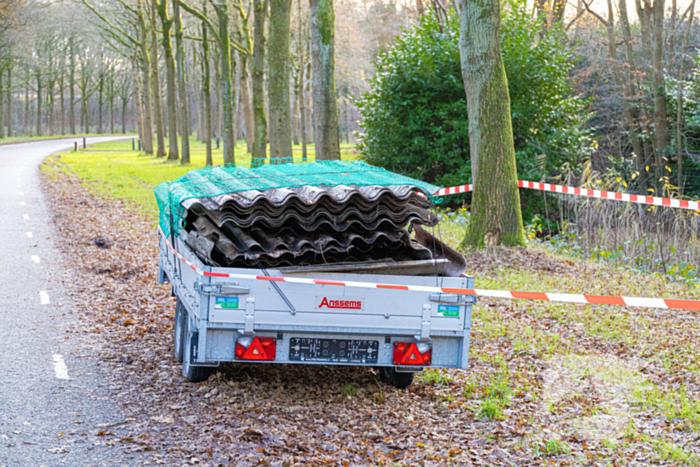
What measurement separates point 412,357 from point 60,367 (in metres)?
3.30

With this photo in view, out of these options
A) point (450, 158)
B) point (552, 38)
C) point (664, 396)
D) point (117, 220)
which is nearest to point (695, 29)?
point (552, 38)

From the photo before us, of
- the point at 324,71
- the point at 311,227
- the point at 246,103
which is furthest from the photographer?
the point at 246,103

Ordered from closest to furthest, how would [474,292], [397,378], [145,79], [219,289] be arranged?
[219,289], [474,292], [397,378], [145,79]

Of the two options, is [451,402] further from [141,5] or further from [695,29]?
[141,5]

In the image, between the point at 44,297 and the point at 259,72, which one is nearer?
the point at 44,297

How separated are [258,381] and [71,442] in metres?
1.63

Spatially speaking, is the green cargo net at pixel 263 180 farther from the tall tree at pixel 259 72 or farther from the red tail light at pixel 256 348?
the tall tree at pixel 259 72

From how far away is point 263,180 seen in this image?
5.91 metres

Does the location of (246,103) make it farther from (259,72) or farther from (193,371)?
(193,371)

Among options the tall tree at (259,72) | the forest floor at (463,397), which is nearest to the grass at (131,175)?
the tall tree at (259,72)

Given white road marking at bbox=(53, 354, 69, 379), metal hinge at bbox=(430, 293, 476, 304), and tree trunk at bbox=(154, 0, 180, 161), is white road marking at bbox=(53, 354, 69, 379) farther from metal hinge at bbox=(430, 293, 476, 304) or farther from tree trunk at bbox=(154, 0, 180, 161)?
tree trunk at bbox=(154, 0, 180, 161)

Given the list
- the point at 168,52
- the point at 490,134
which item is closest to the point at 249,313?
the point at 490,134

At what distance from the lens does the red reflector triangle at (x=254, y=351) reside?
4953mm

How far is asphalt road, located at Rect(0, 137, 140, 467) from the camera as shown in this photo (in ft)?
14.6
